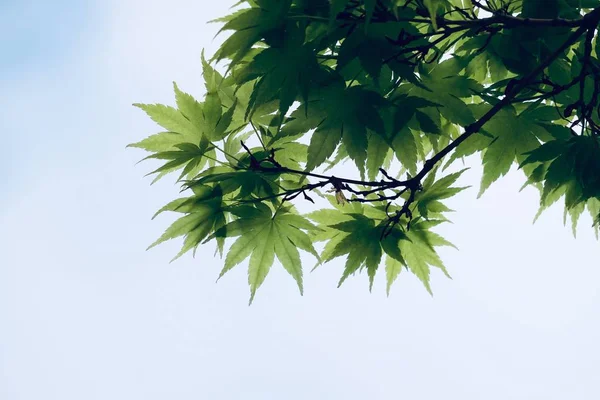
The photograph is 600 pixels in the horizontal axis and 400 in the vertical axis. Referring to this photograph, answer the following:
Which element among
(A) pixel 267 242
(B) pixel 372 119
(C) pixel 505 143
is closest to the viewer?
(B) pixel 372 119

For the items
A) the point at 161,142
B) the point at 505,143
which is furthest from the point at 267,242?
the point at 505,143

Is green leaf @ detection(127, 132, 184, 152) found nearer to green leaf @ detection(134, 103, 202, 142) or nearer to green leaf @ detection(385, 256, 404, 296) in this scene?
green leaf @ detection(134, 103, 202, 142)

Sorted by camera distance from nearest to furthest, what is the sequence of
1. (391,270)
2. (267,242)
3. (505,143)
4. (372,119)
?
(372,119), (505,143), (267,242), (391,270)

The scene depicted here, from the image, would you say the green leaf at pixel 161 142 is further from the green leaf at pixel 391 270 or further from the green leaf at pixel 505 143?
the green leaf at pixel 505 143

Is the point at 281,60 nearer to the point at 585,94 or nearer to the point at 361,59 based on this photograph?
the point at 361,59

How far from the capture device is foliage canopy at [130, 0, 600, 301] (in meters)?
1.64

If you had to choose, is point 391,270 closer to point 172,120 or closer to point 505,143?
point 505,143

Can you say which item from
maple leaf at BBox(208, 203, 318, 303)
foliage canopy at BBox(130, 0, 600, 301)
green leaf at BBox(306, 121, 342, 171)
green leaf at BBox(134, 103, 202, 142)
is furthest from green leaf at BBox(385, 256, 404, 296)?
green leaf at BBox(134, 103, 202, 142)

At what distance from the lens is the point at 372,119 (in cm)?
170

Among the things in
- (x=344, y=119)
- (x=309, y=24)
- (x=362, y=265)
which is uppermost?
(x=309, y=24)

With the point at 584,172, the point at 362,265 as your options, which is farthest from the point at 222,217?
the point at 584,172

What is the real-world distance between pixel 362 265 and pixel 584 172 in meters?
0.85

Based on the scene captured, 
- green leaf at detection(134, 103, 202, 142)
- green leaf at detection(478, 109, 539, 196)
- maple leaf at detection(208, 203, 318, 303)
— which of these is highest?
green leaf at detection(134, 103, 202, 142)

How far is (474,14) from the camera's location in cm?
191
